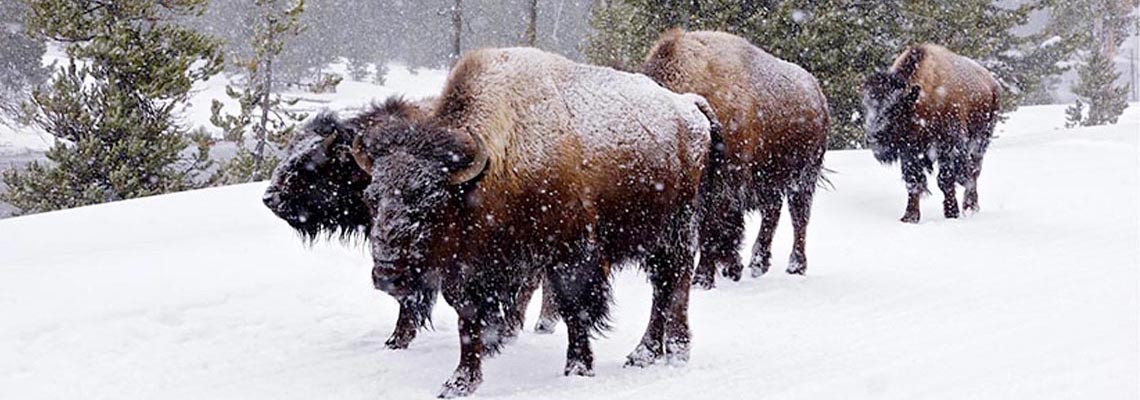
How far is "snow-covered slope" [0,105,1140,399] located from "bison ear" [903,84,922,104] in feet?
5.76

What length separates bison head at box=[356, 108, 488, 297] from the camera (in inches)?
174

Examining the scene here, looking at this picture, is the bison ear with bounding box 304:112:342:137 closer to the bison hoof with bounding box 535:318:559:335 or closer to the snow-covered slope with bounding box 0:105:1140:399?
the snow-covered slope with bounding box 0:105:1140:399

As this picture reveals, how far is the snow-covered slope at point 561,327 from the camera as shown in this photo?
5016 millimetres

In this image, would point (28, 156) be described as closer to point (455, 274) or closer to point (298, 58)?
point (298, 58)

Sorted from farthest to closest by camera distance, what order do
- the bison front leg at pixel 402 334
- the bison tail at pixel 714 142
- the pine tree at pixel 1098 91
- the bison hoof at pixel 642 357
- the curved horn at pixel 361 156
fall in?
1. the pine tree at pixel 1098 91
2. the bison front leg at pixel 402 334
3. the bison tail at pixel 714 142
4. the bison hoof at pixel 642 357
5. the curved horn at pixel 361 156

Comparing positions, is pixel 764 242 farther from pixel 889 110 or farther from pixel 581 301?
pixel 889 110

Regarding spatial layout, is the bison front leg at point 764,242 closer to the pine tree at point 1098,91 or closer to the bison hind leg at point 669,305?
the bison hind leg at point 669,305

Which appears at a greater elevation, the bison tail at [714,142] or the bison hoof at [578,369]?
the bison tail at [714,142]

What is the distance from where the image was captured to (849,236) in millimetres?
10031

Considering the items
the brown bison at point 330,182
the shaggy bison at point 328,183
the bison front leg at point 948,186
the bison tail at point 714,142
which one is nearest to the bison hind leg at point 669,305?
the bison tail at point 714,142

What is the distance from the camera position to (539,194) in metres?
4.78

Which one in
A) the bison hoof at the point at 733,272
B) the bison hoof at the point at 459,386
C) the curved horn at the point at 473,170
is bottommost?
the bison hoof at the point at 733,272

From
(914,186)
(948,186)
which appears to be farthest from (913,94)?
(948,186)

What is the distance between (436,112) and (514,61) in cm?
57
